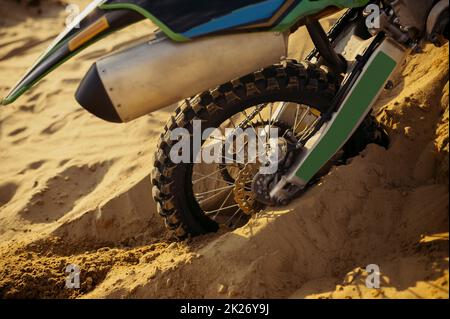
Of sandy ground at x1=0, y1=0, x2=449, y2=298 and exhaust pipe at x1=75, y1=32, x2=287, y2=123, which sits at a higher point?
exhaust pipe at x1=75, y1=32, x2=287, y2=123

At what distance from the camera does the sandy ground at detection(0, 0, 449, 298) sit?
7.59ft

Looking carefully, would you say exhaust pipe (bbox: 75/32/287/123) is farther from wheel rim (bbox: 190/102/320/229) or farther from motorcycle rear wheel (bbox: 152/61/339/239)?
wheel rim (bbox: 190/102/320/229)

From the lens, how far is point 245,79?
2467mm

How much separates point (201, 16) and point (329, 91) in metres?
0.69

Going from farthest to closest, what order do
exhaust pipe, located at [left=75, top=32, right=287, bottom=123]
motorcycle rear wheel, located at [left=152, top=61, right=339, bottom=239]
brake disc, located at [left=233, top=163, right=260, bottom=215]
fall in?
brake disc, located at [left=233, top=163, right=260, bottom=215], motorcycle rear wheel, located at [left=152, top=61, right=339, bottom=239], exhaust pipe, located at [left=75, top=32, right=287, bottom=123]

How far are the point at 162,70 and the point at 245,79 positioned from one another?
0.42m

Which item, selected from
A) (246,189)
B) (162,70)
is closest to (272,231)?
(246,189)

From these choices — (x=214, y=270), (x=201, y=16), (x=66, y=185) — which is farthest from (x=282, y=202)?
(x=66, y=185)

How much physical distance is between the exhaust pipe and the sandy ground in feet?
2.25

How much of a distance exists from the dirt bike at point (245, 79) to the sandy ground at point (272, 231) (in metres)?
0.16

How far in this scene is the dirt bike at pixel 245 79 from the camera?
221 cm

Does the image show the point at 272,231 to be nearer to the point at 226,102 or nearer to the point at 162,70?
the point at 226,102

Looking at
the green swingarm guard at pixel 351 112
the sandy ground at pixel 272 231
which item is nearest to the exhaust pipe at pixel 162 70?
the green swingarm guard at pixel 351 112

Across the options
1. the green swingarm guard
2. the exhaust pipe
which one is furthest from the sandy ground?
the exhaust pipe
